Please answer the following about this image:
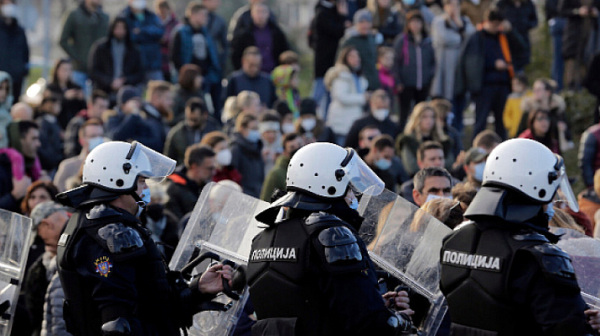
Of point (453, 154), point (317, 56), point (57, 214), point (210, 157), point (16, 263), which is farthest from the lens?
point (317, 56)

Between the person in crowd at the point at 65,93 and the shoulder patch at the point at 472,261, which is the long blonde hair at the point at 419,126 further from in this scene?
the shoulder patch at the point at 472,261

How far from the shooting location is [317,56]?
15.2m

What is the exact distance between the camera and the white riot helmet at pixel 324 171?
5.11 metres

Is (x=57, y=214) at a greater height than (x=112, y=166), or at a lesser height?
lesser

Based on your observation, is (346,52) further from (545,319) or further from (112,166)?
(545,319)

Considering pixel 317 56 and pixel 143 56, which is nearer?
pixel 143 56

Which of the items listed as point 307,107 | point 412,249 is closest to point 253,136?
point 307,107

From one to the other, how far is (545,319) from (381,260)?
1407mm

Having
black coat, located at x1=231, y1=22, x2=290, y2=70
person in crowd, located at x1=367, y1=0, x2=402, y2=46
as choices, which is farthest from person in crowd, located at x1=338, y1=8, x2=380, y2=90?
black coat, located at x1=231, y1=22, x2=290, y2=70

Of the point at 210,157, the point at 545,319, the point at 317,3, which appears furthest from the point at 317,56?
the point at 545,319

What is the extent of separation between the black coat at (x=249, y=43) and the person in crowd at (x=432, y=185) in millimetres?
7544

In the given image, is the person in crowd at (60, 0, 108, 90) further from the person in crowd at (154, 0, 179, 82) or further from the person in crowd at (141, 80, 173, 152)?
the person in crowd at (141, 80, 173, 152)

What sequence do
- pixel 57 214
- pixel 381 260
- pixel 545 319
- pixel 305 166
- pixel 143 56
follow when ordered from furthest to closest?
1. pixel 143 56
2. pixel 57 214
3. pixel 381 260
4. pixel 305 166
5. pixel 545 319

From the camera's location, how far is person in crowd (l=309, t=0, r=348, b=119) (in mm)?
14969
